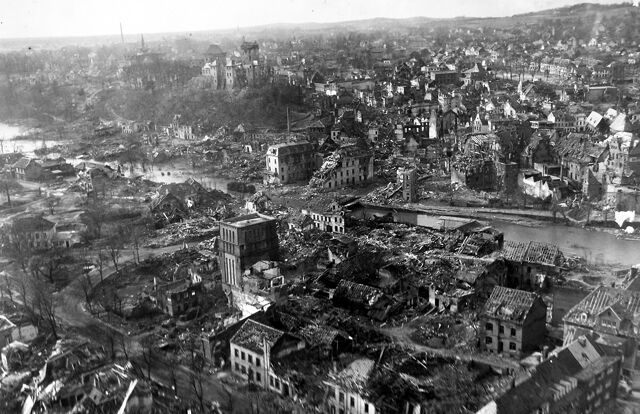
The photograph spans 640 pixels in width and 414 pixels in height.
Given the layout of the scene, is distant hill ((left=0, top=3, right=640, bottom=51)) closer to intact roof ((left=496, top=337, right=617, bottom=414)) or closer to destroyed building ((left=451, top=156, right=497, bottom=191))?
destroyed building ((left=451, top=156, right=497, bottom=191))

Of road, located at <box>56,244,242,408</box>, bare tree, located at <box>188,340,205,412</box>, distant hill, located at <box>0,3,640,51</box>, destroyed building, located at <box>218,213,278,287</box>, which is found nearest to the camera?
bare tree, located at <box>188,340,205,412</box>

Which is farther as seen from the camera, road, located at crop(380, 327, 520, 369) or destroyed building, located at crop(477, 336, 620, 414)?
road, located at crop(380, 327, 520, 369)

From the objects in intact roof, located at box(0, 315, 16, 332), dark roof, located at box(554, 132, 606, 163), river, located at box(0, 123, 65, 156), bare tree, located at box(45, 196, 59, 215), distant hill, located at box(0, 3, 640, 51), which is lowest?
river, located at box(0, 123, 65, 156)

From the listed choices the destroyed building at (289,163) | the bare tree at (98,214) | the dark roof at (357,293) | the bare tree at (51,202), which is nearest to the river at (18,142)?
the bare tree at (51,202)

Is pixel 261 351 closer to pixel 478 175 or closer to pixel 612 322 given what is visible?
pixel 612 322

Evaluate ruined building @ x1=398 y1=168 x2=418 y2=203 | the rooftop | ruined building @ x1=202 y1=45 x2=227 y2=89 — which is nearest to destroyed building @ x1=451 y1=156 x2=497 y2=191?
ruined building @ x1=398 y1=168 x2=418 y2=203

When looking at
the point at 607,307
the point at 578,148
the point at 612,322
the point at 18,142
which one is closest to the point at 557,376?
the point at 612,322

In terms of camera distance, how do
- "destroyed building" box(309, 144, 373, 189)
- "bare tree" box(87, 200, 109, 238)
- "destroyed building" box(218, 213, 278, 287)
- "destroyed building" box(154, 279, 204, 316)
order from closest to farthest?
"destroyed building" box(154, 279, 204, 316)
"destroyed building" box(218, 213, 278, 287)
"bare tree" box(87, 200, 109, 238)
"destroyed building" box(309, 144, 373, 189)
